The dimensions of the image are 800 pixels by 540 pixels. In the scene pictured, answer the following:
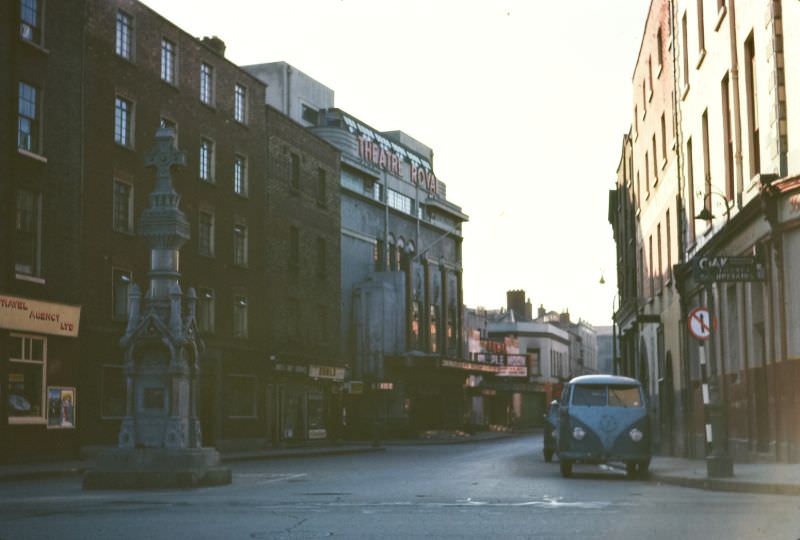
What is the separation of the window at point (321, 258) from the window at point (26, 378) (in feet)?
74.0

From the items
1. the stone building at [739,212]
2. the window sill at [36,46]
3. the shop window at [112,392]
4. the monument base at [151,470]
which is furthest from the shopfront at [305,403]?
the monument base at [151,470]

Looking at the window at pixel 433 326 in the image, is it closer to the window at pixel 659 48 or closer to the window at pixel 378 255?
the window at pixel 378 255

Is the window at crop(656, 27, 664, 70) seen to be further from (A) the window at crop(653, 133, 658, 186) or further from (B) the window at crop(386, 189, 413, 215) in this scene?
(B) the window at crop(386, 189, 413, 215)

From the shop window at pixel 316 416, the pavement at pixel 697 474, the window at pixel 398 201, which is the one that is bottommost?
the pavement at pixel 697 474

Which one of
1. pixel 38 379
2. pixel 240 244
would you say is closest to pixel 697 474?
pixel 38 379

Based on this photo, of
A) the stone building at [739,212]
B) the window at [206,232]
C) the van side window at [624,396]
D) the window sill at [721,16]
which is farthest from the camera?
the window at [206,232]

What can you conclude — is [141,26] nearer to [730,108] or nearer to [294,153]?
[294,153]

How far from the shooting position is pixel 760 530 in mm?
11125

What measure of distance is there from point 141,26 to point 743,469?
969 inches

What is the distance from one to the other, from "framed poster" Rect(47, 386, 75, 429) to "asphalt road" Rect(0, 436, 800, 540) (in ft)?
30.6

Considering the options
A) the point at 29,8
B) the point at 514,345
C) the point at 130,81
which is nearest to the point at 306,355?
the point at 130,81

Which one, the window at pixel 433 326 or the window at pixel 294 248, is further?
the window at pixel 433 326

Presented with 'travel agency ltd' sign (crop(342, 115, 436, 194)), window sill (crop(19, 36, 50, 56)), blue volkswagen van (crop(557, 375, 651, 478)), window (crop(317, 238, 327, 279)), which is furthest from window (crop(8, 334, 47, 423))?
'travel agency ltd' sign (crop(342, 115, 436, 194))

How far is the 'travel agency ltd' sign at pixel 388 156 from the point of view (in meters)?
62.4
